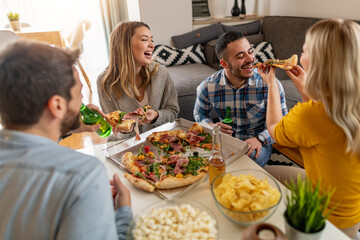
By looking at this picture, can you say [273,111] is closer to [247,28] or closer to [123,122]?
[123,122]

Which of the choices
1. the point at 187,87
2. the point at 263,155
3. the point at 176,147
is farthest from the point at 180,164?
the point at 187,87

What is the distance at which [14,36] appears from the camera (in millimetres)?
2797

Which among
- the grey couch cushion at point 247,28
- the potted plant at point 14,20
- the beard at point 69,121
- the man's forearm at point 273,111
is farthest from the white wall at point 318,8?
the potted plant at point 14,20

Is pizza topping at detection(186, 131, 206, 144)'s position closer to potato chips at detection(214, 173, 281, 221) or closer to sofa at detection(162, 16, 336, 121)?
potato chips at detection(214, 173, 281, 221)

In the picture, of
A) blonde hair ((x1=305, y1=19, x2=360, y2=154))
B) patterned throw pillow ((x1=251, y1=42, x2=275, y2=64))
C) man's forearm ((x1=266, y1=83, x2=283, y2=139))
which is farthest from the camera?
patterned throw pillow ((x1=251, y1=42, x2=275, y2=64))

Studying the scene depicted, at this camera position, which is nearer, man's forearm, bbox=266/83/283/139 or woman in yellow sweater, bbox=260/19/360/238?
woman in yellow sweater, bbox=260/19/360/238

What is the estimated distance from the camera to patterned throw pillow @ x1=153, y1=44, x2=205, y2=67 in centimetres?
387

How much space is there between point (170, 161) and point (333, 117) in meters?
0.70

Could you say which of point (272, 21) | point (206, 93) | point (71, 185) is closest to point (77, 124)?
point (71, 185)

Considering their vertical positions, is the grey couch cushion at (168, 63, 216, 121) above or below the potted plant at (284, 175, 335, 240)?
below

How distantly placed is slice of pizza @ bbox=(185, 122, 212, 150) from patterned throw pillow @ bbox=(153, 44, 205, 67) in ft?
8.17

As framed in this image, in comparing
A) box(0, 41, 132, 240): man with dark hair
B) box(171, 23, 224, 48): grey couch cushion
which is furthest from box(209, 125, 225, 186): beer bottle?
box(171, 23, 224, 48): grey couch cushion

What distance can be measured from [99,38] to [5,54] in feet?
18.1

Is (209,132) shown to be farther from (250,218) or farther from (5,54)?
(5,54)
